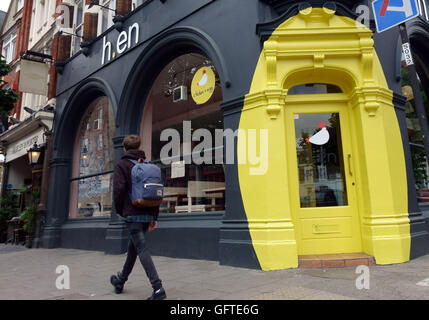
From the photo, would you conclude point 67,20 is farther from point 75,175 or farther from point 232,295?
point 232,295

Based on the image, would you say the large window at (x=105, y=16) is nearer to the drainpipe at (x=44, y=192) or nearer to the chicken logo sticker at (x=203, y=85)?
the drainpipe at (x=44, y=192)

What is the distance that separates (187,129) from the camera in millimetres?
7715

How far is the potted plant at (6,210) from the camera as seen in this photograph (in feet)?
44.1

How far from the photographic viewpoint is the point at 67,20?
1225 centimetres

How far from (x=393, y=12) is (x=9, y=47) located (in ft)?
67.3

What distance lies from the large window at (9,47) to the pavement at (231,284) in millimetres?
16187

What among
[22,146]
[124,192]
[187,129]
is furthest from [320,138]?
[22,146]

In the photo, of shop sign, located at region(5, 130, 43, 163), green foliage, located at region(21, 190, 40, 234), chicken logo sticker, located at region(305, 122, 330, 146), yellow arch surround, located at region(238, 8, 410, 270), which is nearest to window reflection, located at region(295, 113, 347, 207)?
chicken logo sticker, located at region(305, 122, 330, 146)

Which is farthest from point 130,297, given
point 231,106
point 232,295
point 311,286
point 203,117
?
point 203,117

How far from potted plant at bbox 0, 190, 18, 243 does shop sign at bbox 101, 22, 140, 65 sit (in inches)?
329

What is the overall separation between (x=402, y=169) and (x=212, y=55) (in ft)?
13.4

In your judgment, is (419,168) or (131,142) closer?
(131,142)

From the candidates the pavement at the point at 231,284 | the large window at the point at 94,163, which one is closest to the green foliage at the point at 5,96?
the large window at the point at 94,163
